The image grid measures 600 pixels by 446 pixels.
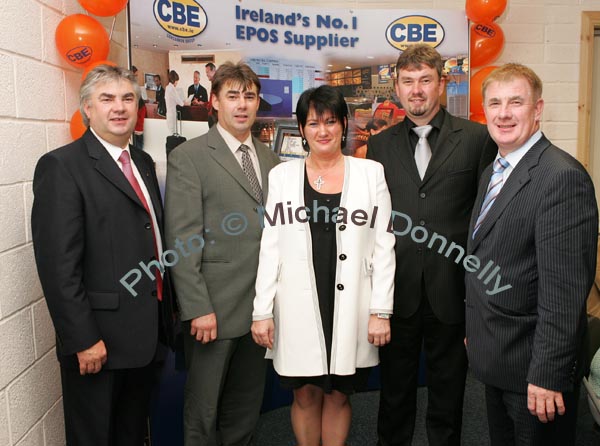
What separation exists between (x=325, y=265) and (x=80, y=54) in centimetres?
132

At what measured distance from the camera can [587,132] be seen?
3.81 meters

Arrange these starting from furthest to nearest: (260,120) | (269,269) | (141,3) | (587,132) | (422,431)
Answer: (587,132) → (260,120) → (422,431) → (141,3) → (269,269)

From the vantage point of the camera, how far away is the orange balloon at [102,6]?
7.72 feet

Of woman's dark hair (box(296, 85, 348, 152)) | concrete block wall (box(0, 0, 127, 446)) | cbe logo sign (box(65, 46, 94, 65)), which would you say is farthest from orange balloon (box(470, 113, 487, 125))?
concrete block wall (box(0, 0, 127, 446))

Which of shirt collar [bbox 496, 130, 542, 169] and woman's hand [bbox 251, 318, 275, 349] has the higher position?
shirt collar [bbox 496, 130, 542, 169]

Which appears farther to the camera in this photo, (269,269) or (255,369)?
(255,369)

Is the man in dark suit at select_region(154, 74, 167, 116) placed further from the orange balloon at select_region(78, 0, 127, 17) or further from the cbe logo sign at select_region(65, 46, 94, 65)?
the cbe logo sign at select_region(65, 46, 94, 65)

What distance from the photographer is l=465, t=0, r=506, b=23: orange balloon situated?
3.13 metres

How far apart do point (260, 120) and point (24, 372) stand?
1810mm

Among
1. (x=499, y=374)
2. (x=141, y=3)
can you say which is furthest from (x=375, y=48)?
(x=499, y=374)

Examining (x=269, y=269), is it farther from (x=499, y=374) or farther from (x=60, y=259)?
(x=499, y=374)

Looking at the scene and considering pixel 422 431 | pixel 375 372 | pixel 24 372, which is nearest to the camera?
pixel 24 372

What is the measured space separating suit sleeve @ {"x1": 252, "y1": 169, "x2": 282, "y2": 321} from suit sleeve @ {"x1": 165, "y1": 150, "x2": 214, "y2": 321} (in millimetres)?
212

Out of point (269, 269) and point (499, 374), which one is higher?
point (269, 269)
